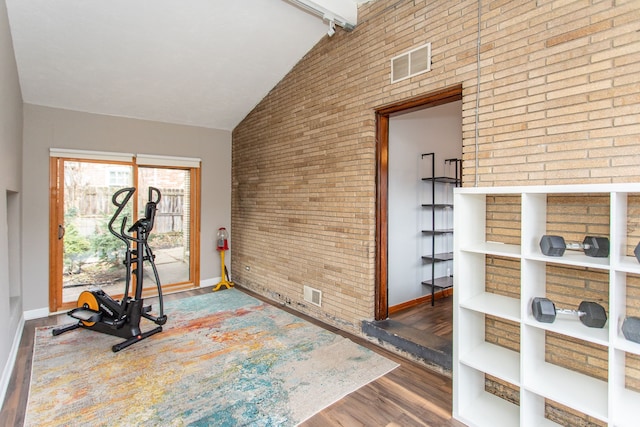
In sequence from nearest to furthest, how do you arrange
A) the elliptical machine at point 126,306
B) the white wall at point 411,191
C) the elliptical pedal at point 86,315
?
the elliptical machine at point 126,306 < the elliptical pedal at point 86,315 < the white wall at point 411,191

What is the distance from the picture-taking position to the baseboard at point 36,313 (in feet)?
13.9

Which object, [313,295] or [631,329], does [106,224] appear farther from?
[631,329]

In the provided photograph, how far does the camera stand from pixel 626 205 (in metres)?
1.86

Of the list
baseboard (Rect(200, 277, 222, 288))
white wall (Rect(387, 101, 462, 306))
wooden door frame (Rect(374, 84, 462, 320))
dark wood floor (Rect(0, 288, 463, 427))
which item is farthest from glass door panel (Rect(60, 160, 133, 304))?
white wall (Rect(387, 101, 462, 306))

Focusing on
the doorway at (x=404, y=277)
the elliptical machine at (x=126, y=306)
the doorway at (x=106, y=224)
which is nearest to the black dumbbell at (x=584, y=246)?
the doorway at (x=404, y=277)

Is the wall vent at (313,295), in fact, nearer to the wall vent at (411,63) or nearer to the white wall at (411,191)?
the white wall at (411,191)

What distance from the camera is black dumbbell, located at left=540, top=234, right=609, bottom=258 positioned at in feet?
6.05

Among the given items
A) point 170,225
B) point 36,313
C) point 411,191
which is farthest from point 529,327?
point 36,313

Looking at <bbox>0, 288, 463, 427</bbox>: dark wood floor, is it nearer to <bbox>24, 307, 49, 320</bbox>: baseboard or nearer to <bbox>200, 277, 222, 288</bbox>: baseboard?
<bbox>24, 307, 49, 320</bbox>: baseboard

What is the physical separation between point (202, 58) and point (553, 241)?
421 centimetres

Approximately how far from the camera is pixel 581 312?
1.89 metres

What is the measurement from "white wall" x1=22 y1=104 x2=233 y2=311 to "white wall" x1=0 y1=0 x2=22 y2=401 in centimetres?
28

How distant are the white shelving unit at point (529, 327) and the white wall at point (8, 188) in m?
3.57

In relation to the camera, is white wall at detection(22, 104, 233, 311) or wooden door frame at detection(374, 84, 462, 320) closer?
wooden door frame at detection(374, 84, 462, 320)
